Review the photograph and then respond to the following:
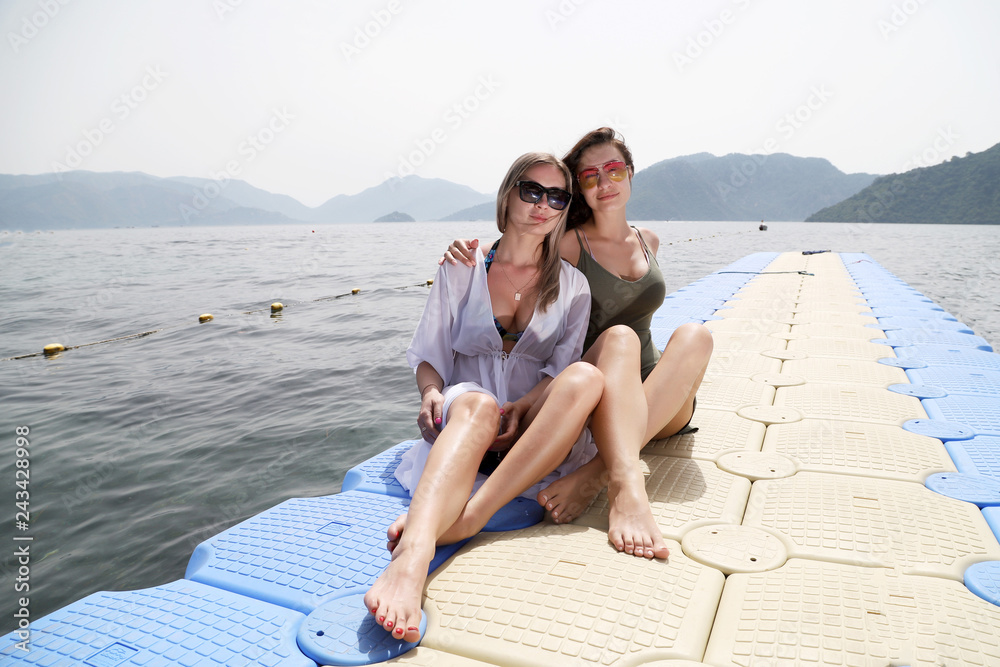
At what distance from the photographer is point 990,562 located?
1.56 m

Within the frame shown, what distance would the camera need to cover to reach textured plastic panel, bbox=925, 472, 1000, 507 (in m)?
1.89


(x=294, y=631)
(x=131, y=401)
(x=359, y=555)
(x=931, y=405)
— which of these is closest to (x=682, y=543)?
(x=359, y=555)

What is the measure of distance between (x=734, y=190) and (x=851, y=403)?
136112mm

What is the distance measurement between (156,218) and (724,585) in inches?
4735

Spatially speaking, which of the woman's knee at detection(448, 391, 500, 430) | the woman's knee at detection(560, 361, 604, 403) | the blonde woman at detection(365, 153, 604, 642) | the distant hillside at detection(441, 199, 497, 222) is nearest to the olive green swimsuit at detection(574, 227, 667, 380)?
the blonde woman at detection(365, 153, 604, 642)

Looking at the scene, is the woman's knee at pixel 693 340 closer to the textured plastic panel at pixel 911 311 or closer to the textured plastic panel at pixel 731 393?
the textured plastic panel at pixel 731 393

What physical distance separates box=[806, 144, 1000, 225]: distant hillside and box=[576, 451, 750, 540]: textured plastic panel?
6300 centimetres

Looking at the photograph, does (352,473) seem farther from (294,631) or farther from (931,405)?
(931,405)

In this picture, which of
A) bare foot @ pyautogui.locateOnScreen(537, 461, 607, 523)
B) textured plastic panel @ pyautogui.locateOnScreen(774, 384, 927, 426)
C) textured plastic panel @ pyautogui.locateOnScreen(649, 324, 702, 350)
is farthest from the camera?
textured plastic panel @ pyautogui.locateOnScreen(649, 324, 702, 350)

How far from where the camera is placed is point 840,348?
4062mm

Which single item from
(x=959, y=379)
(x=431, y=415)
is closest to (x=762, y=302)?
(x=959, y=379)

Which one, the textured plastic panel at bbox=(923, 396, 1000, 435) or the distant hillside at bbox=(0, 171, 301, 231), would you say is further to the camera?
the distant hillside at bbox=(0, 171, 301, 231)

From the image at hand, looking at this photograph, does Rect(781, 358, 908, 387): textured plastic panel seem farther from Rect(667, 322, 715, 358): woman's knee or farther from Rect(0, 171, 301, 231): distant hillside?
Rect(0, 171, 301, 231): distant hillside

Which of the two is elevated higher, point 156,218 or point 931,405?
point 156,218
